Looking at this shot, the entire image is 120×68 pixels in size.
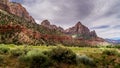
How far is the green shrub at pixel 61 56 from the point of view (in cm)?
2291

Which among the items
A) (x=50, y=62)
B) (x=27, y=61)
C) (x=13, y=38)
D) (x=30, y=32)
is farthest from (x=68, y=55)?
(x=30, y=32)

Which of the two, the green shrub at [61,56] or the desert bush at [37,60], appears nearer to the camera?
the desert bush at [37,60]

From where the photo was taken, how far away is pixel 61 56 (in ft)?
76.2

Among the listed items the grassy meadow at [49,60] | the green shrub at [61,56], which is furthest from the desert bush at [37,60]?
the green shrub at [61,56]

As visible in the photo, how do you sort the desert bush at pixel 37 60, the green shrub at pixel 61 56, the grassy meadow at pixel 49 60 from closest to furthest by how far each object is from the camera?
the desert bush at pixel 37 60
the grassy meadow at pixel 49 60
the green shrub at pixel 61 56

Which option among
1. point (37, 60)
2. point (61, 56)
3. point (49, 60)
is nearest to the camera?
point (37, 60)

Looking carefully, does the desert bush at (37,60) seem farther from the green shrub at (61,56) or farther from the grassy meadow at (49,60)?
the green shrub at (61,56)

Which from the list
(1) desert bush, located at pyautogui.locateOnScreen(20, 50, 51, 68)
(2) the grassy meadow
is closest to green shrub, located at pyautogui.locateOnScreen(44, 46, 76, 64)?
(2) the grassy meadow

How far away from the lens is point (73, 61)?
2361 centimetres

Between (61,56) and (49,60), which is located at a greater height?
(61,56)

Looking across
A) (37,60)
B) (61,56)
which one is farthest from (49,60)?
(61,56)

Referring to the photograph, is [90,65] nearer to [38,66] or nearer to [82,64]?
[82,64]

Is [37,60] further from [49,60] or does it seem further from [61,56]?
[61,56]

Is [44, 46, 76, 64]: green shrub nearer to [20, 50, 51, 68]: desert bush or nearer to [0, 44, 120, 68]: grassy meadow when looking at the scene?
[0, 44, 120, 68]: grassy meadow
